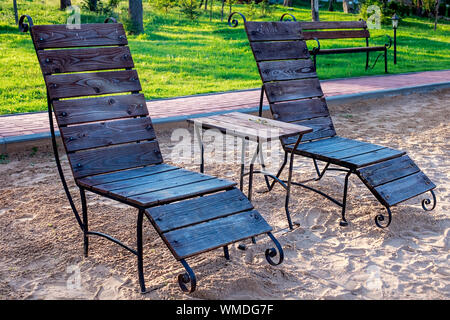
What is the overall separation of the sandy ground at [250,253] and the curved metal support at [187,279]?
116mm

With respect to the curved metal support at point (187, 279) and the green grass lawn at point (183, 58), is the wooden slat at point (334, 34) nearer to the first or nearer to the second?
the green grass lawn at point (183, 58)

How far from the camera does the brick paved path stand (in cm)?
588

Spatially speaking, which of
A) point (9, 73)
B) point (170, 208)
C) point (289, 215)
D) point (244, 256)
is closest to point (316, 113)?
point (289, 215)

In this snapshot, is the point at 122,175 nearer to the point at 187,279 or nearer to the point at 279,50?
the point at 187,279

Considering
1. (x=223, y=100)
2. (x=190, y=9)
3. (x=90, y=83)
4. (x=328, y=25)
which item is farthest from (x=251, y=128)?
(x=190, y=9)

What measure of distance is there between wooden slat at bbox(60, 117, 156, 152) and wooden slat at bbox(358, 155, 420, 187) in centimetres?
153

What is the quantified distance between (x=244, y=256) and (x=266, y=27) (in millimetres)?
2118

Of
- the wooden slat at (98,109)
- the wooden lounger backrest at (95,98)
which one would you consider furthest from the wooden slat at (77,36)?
the wooden slat at (98,109)

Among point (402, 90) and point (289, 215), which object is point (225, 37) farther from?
point (289, 215)

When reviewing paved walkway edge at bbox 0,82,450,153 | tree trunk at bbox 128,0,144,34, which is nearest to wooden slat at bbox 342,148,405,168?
paved walkway edge at bbox 0,82,450,153

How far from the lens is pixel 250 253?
3.52 metres

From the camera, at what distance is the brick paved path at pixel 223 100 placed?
19.3 feet

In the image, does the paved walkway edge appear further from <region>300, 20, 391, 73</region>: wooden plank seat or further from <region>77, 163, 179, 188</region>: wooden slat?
<region>77, 163, 179, 188</region>: wooden slat

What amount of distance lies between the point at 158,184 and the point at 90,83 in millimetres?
887
